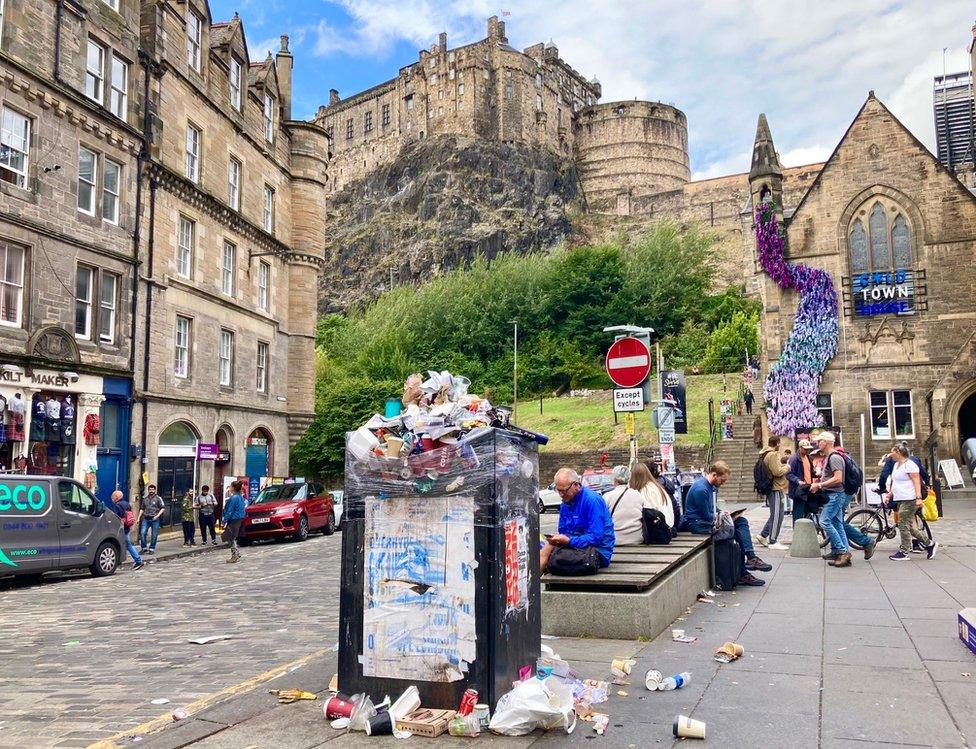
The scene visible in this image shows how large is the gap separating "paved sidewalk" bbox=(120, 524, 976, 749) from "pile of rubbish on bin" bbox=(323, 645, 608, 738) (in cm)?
8

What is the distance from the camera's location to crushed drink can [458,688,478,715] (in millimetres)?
4848

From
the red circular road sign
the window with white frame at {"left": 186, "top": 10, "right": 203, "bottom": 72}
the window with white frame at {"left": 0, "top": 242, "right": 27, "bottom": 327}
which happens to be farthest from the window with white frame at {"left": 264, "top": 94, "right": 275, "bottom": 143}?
the red circular road sign

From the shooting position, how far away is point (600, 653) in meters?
6.71

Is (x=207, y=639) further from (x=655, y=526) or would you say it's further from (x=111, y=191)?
(x=111, y=191)

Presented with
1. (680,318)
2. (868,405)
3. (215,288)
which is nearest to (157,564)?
(215,288)

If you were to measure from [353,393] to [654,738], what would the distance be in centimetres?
3603

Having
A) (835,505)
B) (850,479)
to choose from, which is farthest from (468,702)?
(850,479)

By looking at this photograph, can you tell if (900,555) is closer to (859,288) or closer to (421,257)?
(859,288)

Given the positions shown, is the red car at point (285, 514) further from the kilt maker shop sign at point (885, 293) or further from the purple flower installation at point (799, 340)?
the kilt maker shop sign at point (885, 293)

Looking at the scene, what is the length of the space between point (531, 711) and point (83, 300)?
66.1 feet

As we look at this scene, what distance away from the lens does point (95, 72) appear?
868 inches

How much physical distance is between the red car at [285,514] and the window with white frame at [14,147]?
949 cm

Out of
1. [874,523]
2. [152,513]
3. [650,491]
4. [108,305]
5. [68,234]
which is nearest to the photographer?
[650,491]

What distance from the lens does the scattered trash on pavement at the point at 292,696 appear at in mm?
5664
